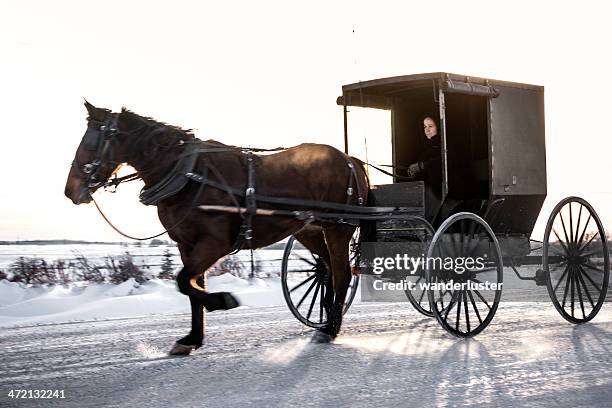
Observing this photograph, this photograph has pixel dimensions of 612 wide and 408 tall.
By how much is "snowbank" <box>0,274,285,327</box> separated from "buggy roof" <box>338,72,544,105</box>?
12.4ft

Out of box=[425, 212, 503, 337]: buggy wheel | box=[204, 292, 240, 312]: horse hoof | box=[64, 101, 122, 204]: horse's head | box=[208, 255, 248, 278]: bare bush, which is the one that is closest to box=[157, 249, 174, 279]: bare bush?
box=[208, 255, 248, 278]: bare bush

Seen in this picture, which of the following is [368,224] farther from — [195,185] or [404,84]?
[195,185]

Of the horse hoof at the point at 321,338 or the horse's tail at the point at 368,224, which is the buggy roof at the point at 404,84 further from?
the horse hoof at the point at 321,338

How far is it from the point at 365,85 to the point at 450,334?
313 centimetres

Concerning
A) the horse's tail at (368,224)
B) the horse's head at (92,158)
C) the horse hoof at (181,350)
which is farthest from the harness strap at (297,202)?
the horse hoof at (181,350)

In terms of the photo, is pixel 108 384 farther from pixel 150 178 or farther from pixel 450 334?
pixel 450 334

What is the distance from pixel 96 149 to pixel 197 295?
149 cm

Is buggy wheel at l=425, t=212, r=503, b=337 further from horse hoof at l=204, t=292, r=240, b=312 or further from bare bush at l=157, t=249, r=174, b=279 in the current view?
bare bush at l=157, t=249, r=174, b=279

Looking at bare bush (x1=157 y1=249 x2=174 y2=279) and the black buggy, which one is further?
A: bare bush (x1=157 y1=249 x2=174 y2=279)

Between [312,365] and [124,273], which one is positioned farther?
[124,273]

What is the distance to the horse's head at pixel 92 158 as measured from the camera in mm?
6355

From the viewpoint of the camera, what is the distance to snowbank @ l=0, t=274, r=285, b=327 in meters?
10.1

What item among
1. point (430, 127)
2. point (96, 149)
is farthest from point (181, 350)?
point (430, 127)

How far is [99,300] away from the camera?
36.6 feet
